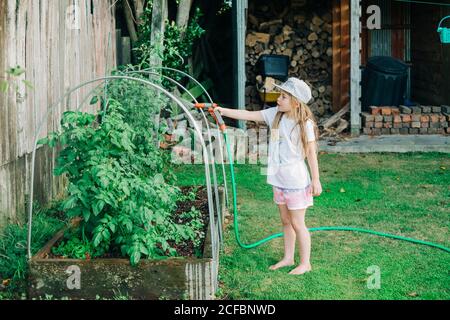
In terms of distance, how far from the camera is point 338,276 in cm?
502

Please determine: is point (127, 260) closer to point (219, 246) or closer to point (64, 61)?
point (219, 246)

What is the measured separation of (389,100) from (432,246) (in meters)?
6.68

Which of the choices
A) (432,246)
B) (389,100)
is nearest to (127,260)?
(432,246)

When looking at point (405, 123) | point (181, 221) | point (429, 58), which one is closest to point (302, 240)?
point (181, 221)

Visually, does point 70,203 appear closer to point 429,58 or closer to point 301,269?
point 301,269

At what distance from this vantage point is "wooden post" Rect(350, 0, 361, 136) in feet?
35.8

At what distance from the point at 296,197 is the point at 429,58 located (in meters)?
9.67

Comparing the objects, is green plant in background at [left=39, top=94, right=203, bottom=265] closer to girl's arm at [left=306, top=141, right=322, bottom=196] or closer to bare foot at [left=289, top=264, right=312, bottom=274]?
bare foot at [left=289, top=264, right=312, bottom=274]

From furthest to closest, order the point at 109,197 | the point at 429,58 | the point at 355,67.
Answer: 1. the point at 429,58
2. the point at 355,67
3. the point at 109,197

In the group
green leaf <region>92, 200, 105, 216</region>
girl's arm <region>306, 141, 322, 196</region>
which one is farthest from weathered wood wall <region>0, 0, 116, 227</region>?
girl's arm <region>306, 141, 322, 196</region>

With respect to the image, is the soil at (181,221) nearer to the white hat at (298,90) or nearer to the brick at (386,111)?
the white hat at (298,90)

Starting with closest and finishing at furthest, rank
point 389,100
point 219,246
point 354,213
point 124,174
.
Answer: point 124,174
point 219,246
point 354,213
point 389,100

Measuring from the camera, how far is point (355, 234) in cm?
606

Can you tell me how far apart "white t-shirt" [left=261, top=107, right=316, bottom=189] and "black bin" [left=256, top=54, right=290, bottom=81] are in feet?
22.9
